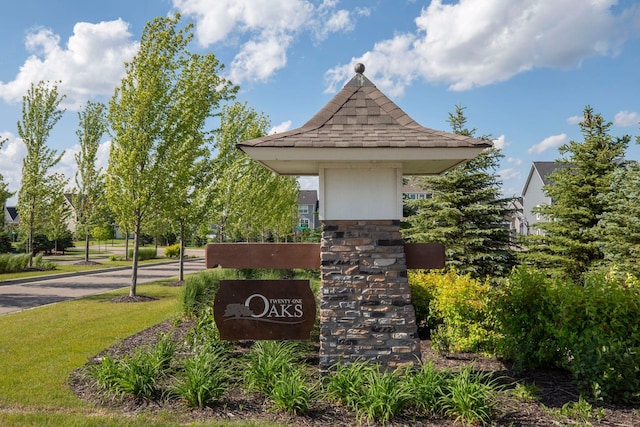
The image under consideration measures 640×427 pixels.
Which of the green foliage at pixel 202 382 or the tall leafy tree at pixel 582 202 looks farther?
the tall leafy tree at pixel 582 202

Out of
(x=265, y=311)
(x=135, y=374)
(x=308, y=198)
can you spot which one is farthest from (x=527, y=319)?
(x=308, y=198)

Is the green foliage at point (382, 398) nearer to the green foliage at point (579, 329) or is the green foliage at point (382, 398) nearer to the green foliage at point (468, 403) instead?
the green foliage at point (468, 403)

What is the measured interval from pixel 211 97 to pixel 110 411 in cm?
1245

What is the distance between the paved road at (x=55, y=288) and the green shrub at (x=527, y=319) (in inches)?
444

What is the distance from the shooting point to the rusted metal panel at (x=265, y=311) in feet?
17.7

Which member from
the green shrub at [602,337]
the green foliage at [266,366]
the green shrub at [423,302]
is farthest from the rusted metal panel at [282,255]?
the green shrub at [423,302]

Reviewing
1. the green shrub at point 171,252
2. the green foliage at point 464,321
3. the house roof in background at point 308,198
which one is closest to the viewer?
the green foliage at point 464,321

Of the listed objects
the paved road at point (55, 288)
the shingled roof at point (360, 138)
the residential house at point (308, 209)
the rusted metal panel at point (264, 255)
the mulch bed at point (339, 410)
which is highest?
the residential house at point (308, 209)

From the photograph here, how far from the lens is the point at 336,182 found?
5.36 metres

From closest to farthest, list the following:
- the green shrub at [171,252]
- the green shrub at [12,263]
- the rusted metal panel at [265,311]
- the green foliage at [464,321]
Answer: the rusted metal panel at [265,311] < the green foliage at [464,321] < the green shrub at [12,263] < the green shrub at [171,252]

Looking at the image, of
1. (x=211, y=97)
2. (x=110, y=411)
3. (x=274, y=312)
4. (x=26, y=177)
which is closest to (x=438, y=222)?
(x=211, y=97)

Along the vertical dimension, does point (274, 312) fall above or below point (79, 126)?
below

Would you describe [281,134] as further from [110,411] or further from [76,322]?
[76,322]

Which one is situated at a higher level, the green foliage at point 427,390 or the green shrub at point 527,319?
the green shrub at point 527,319
